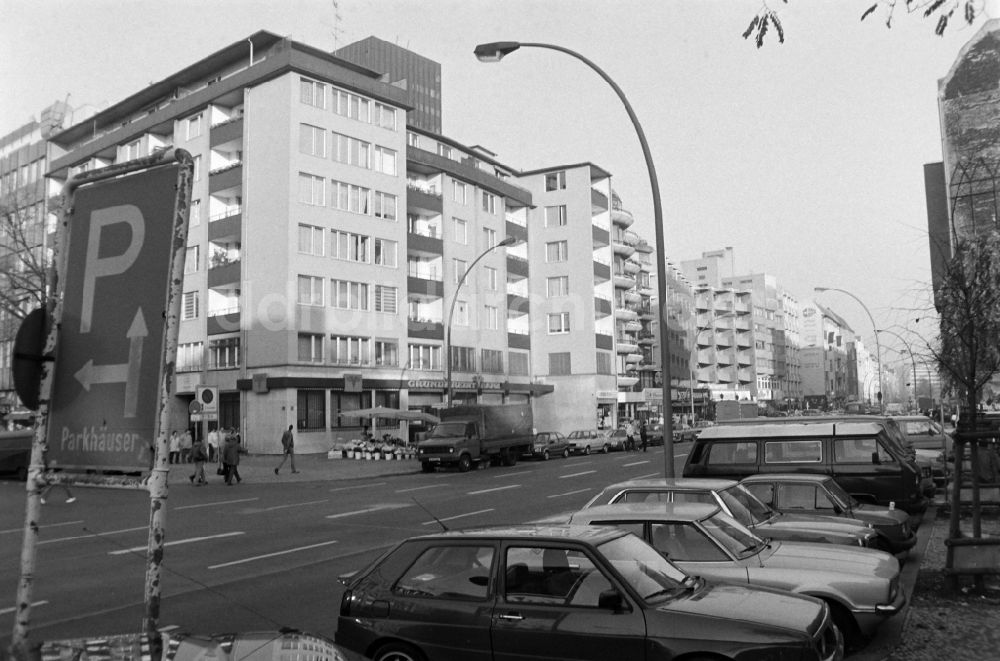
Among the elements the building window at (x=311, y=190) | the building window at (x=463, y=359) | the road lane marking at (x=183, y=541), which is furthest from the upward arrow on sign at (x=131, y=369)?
the building window at (x=463, y=359)

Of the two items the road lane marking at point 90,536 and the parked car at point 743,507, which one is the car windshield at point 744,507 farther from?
the road lane marking at point 90,536

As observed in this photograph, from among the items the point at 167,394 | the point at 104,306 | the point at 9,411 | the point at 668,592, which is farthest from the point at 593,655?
the point at 9,411

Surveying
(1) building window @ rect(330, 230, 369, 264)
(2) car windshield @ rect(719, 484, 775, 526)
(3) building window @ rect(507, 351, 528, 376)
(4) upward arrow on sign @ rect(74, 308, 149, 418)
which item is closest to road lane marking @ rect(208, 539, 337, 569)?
A: (2) car windshield @ rect(719, 484, 775, 526)

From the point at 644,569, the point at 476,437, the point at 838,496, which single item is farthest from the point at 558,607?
the point at 476,437

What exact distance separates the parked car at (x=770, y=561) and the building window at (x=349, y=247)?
132ft

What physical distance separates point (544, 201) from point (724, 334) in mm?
65104

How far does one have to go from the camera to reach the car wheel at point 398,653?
18.4 feet

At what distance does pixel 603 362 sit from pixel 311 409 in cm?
3081

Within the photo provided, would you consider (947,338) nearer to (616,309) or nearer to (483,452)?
(483,452)

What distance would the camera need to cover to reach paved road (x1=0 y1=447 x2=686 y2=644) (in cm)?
859

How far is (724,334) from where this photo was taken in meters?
126

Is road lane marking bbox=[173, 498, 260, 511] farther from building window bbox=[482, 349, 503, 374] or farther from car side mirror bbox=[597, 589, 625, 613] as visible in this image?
building window bbox=[482, 349, 503, 374]

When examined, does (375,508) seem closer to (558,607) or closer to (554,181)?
(558,607)

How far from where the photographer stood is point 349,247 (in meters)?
46.8
